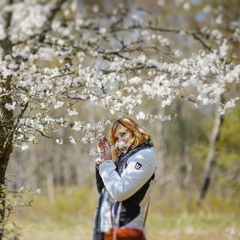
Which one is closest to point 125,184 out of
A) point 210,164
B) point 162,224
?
point 162,224

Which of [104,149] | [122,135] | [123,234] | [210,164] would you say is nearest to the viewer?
[123,234]

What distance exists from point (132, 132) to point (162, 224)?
7106 mm

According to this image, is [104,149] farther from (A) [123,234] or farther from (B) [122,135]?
(A) [123,234]

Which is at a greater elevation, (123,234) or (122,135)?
(122,135)

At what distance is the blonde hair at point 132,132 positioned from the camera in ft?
10.1

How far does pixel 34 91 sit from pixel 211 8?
37.0 ft

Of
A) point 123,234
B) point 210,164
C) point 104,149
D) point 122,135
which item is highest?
point 122,135

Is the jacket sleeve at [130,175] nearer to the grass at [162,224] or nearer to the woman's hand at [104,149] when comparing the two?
the woman's hand at [104,149]

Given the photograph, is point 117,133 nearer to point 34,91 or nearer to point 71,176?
point 34,91

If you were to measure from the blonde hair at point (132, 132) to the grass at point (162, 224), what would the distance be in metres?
1.97

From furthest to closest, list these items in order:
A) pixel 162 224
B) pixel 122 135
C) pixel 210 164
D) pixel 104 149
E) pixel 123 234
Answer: pixel 210 164
pixel 162 224
pixel 122 135
pixel 104 149
pixel 123 234

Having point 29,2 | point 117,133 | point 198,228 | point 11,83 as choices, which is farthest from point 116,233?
point 29,2

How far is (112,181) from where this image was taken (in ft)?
9.37

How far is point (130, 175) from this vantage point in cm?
283
